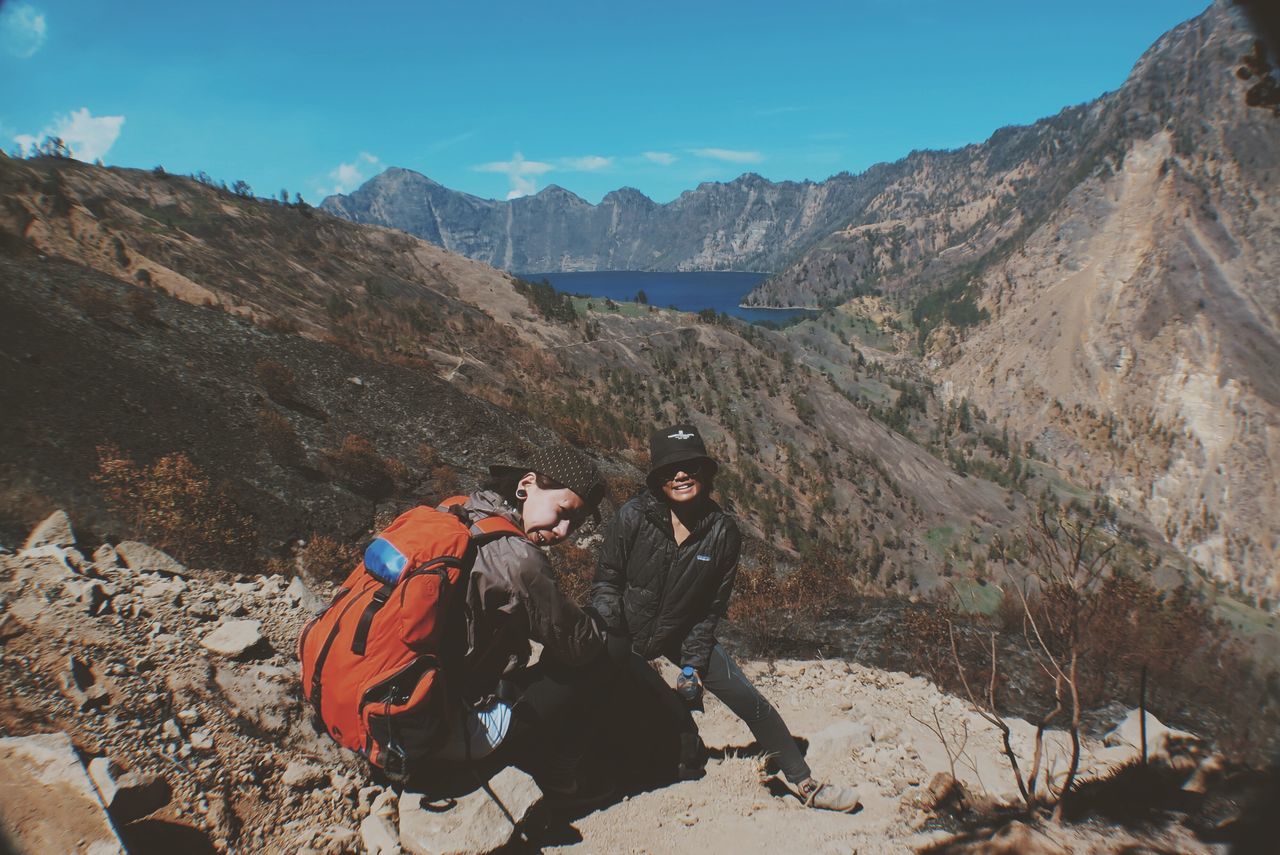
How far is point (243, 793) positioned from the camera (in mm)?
2959

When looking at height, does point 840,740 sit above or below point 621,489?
above

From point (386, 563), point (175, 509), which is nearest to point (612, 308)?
point (175, 509)

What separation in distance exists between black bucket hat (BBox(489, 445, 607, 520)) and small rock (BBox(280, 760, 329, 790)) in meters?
1.91

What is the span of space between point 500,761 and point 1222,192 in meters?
137

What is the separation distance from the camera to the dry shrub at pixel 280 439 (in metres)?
10.4

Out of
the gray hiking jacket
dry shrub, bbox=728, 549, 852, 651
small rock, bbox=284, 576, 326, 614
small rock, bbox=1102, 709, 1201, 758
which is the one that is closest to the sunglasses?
the gray hiking jacket

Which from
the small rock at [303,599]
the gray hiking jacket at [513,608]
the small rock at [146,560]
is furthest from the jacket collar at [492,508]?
the small rock at [146,560]

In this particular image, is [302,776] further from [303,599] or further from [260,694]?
[303,599]

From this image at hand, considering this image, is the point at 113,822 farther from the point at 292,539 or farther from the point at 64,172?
the point at 64,172

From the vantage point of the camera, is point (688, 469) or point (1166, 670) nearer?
point (688, 469)

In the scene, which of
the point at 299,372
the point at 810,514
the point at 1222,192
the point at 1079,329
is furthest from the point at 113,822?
the point at 1222,192

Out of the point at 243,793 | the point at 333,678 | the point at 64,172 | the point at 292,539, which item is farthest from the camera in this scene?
the point at 64,172

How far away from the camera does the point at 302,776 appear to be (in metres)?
3.19

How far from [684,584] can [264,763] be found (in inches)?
97.5
